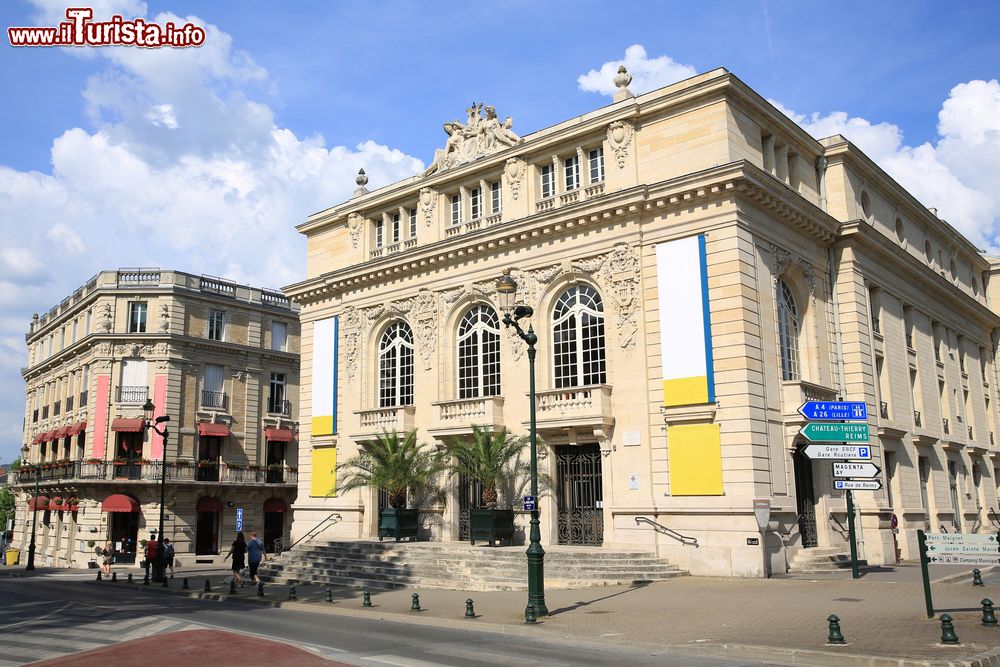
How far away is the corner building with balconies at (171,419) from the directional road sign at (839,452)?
34.9m

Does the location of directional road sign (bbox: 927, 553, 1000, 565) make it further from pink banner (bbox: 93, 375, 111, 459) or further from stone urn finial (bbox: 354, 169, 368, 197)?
pink banner (bbox: 93, 375, 111, 459)

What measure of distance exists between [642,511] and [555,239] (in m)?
9.52

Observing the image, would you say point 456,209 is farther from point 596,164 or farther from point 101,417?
point 101,417

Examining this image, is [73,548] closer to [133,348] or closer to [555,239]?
[133,348]

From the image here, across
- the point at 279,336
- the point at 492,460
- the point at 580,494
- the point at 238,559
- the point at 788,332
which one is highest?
the point at 279,336

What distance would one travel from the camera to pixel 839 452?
18.2 m

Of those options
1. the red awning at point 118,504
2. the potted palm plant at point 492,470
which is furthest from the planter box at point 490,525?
the red awning at point 118,504

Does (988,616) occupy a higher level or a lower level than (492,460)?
lower

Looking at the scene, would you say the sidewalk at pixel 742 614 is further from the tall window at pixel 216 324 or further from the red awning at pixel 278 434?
the tall window at pixel 216 324

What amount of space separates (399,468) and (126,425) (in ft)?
76.0

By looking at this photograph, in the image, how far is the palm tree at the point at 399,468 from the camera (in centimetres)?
3012

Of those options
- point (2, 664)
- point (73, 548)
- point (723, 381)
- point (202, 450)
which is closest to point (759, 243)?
point (723, 381)

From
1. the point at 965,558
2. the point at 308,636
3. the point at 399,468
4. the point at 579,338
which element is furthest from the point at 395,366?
the point at 965,558

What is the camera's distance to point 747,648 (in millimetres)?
12523
